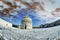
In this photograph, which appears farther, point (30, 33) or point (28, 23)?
point (28, 23)

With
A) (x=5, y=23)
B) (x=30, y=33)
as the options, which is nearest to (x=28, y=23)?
(x=30, y=33)

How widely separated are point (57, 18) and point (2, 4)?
180 cm

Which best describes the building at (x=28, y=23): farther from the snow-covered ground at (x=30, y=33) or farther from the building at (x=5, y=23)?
the building at (x=5, y=23)

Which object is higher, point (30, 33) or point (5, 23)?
point (5, 23)

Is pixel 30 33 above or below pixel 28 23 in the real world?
below

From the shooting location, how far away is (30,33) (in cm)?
520

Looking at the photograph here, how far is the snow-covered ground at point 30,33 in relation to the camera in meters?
5.04

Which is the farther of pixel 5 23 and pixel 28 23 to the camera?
pixel 28 23

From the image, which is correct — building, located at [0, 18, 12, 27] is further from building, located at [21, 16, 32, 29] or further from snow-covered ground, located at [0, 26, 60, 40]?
building, located at [21, 16, 32, 29]

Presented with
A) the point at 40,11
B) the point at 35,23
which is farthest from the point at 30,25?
the point at 40,11

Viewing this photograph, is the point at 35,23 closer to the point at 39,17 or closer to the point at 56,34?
the point at 39,17

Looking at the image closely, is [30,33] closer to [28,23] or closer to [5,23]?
[28,23]

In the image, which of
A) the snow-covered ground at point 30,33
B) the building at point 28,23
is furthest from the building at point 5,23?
the building at point 28,23

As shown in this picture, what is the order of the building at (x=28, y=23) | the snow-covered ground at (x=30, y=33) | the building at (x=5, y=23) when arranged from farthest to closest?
the building at (x=28, y=23), the building at (x=5, y=23), the snow-covered ground at (x=30, y=33)
